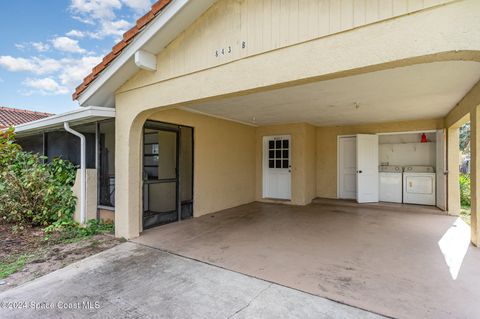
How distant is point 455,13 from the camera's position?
1896 mm

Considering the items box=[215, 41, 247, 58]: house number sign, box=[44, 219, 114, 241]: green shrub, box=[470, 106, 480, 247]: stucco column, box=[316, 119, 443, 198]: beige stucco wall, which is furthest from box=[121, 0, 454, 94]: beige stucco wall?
box=[316, 119, 443, 198]: beige stucco wall

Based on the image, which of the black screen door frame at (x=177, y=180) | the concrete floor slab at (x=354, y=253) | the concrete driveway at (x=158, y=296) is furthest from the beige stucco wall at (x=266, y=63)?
the concrete floor slab at (x=354, y=253)

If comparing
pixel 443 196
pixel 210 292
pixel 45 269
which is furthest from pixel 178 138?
pixel 443 196

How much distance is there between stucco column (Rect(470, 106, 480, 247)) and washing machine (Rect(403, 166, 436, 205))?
11.8ft

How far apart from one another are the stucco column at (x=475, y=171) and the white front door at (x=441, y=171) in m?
2.77

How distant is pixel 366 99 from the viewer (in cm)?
497

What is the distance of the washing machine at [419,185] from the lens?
7.30 m

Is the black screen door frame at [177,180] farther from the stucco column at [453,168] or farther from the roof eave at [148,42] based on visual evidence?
the stucco column at [453,168]

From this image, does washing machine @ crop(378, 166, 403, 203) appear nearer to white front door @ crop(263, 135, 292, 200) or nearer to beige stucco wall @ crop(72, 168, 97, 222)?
white front door @ crop(263, 135, 292, 200)

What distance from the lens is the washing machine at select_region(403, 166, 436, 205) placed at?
24.0 ft

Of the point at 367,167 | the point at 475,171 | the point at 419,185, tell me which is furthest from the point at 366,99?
the point at 419,185

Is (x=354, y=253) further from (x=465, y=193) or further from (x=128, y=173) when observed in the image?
(x=465, y=193)

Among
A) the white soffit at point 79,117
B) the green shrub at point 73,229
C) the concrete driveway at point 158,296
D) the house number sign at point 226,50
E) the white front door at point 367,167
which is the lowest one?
the concrete driveway at point 158,296

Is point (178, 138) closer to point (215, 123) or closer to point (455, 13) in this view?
point (215, 123)
